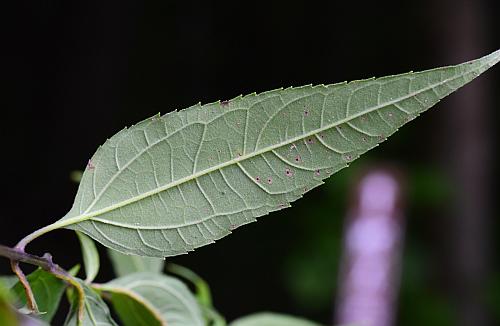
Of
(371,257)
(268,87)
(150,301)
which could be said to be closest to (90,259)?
(150,301)

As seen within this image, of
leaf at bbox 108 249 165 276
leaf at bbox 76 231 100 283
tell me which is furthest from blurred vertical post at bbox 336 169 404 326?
leaf at bbox 76 231 100 283

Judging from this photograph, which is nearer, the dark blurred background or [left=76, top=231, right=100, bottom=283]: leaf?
[left=76, top=231, right=100, bottom=283]: leaf

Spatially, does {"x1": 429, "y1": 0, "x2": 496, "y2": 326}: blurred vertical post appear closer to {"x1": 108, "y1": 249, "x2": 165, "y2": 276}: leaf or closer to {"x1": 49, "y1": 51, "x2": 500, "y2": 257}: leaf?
{"x1": 108, "y1": 249, "x2": 165, "y2": 276}: leaf

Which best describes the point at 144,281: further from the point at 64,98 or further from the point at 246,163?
the point at 64,98

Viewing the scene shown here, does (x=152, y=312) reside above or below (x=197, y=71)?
below

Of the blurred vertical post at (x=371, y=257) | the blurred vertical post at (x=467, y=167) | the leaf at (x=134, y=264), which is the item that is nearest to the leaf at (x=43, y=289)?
the leaf at (x=134, y=264)

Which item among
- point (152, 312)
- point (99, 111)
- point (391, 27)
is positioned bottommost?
point (152, 312)

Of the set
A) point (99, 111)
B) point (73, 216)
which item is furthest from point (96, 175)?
point (99, 111)
